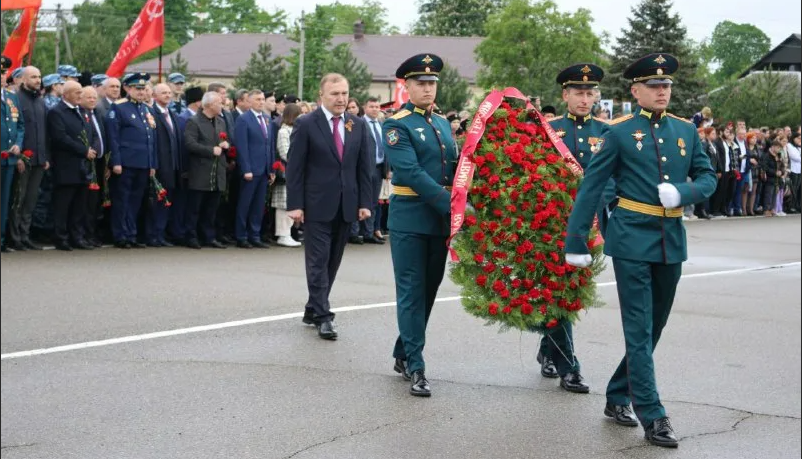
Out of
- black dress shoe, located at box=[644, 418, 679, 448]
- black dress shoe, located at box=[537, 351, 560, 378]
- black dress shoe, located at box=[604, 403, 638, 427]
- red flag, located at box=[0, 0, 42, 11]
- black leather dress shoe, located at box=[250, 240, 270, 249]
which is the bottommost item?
black leather dress shoe, located at box=[250, 240, 270, 249]

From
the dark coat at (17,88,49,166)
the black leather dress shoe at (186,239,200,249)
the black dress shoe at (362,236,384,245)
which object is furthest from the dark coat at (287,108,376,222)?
the black dress shoe at (362,236,384,245)

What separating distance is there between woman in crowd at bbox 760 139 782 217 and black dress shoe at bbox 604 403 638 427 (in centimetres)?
2209

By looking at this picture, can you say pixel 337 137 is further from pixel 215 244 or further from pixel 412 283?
pixel 215 244

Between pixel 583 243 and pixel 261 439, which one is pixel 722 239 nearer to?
pixel 583 243

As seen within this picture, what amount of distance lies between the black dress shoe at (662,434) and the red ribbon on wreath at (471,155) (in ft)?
4.52

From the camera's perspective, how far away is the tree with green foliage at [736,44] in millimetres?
17050

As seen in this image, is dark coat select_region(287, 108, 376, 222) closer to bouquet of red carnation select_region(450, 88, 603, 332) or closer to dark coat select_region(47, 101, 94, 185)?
bouquet of red carnation select_region(450, 88, 603, 332)

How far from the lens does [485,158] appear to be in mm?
7418

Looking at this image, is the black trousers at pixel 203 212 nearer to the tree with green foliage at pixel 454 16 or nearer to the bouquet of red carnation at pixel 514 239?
the bouquet of red carnation at pixel 514 239

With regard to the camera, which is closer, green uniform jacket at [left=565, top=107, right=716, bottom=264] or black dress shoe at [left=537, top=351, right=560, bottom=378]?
green uniform jacket at [left=565, top=107, right=716, bottom=264]

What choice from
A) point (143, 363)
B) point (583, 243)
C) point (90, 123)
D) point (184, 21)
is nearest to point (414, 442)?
point (583, 243)

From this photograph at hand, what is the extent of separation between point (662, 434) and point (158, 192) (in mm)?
9739

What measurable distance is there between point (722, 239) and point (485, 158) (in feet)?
47.1

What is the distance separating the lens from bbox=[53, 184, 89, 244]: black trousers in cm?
1414
